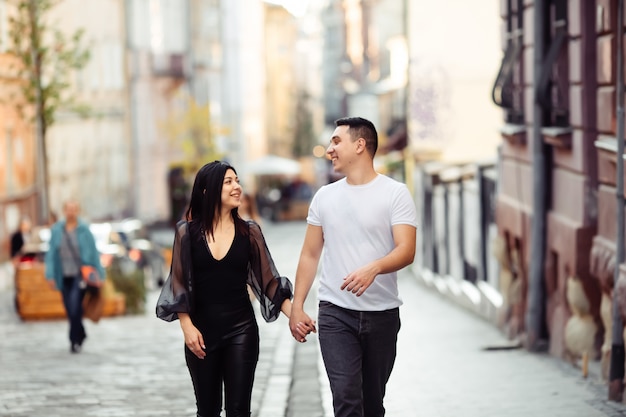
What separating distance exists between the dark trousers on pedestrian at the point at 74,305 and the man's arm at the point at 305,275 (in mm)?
8505

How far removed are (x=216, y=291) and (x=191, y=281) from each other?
0.13 meters

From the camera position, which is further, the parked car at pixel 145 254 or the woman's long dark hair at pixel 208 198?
the parked car at pixel 145 254

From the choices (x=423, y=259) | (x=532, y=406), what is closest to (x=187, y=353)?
(x=532, y=406)

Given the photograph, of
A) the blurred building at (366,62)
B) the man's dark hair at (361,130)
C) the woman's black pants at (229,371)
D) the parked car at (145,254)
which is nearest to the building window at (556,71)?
the man's dark hair at (361,130)

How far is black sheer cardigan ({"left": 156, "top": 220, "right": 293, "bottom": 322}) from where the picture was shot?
750 centimetres

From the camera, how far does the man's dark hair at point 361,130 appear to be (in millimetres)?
7559

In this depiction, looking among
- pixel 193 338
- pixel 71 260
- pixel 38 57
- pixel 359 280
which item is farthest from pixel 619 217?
pixel 38 57

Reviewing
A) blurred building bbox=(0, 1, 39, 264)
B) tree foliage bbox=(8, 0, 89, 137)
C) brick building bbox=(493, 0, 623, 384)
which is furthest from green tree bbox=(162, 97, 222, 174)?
brick building bbox=(493, 0, 623, 384)

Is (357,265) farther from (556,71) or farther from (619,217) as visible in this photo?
(556,71)

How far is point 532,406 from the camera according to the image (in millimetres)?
10594

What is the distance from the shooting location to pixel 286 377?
13.7 metres

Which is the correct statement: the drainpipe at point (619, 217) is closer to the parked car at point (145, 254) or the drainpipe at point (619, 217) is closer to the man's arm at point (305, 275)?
the man's arm at point (305, 275)

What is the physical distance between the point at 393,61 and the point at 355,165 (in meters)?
A: 70.4

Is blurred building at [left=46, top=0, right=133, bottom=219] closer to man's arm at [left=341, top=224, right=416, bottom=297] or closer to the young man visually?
the young man
